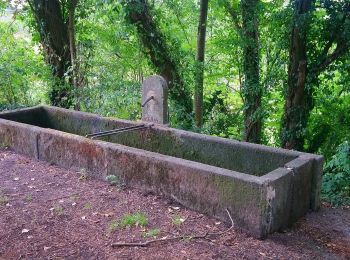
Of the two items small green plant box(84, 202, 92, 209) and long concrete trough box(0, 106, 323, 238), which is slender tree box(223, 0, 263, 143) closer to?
long concrete trough box(0, 106, 323, 238)

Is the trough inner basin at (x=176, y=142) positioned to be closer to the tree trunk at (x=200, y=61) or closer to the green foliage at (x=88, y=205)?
the green foliage at (x=88, y=205)

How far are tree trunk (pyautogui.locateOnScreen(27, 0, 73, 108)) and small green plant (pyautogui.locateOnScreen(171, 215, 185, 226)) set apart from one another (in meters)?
6.65

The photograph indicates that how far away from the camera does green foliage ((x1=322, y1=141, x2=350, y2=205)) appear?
217 inches

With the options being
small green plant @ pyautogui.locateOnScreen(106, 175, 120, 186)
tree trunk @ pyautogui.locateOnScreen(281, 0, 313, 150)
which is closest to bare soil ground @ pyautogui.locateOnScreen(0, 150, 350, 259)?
small green plant @ pyautogui.locateOnScreen(106, 175, 120, 186)

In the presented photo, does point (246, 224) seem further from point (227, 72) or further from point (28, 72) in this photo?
point (28, 72)

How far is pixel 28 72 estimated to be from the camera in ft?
35.2

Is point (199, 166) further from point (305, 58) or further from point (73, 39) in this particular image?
point (73, 39)

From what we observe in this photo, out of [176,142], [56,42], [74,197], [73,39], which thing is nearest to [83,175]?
[74,197]

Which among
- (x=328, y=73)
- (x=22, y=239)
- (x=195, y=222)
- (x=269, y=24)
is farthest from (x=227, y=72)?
(x=22, y=239)

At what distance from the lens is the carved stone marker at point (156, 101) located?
6.48 m

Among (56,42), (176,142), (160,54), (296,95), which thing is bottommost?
(176,142)

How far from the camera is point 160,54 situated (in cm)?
998

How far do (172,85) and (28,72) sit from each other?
3841 millimetres

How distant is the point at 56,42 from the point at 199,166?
7095mm
